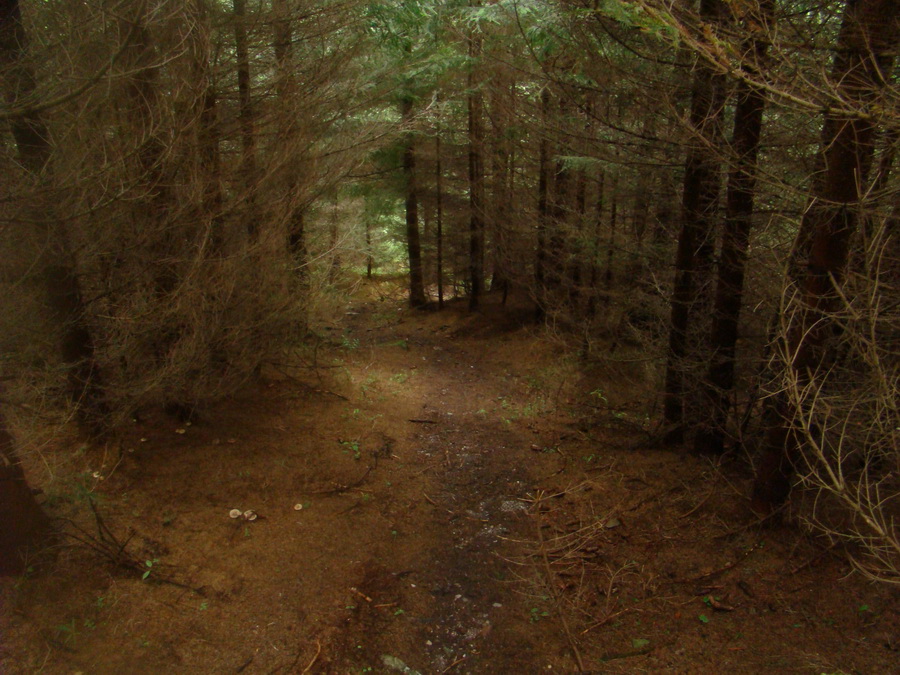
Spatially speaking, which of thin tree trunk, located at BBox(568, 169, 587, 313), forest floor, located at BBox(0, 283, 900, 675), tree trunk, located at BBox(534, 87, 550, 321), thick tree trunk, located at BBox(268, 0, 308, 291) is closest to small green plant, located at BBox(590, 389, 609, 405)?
forest floor, located at BBox(0, 283, 900, 675)

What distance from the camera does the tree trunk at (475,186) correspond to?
52.2 feet

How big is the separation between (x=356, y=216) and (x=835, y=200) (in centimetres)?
772

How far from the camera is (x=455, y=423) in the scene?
32.0 feet

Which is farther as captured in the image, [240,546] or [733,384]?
[733,384]

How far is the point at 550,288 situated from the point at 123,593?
12231 millimetres

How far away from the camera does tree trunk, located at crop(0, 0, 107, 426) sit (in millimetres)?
4383

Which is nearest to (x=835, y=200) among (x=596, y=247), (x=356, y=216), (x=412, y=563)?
(x=412, y=563)

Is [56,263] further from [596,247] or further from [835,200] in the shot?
[596,247]

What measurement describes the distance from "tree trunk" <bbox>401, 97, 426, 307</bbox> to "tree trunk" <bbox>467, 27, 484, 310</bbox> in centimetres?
204

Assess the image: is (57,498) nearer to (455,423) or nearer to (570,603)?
(570,603)

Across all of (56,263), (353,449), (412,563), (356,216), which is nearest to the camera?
(56,263)

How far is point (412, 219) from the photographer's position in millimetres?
19984

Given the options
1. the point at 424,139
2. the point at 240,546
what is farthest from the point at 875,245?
the point at 424,139

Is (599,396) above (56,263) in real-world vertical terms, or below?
below
